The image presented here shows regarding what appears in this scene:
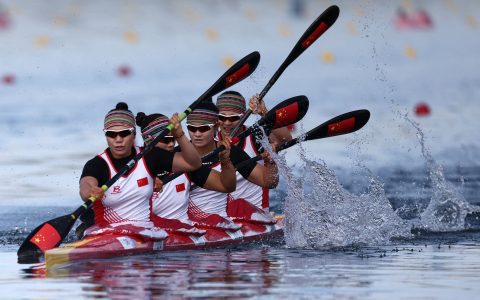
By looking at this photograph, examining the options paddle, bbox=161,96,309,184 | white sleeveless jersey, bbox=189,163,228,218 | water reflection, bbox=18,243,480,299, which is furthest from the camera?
paddle, bbox=161,96,309,184

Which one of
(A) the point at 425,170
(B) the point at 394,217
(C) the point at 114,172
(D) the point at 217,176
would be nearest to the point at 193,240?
(D) the point at 217,176

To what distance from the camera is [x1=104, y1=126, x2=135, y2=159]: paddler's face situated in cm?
1476

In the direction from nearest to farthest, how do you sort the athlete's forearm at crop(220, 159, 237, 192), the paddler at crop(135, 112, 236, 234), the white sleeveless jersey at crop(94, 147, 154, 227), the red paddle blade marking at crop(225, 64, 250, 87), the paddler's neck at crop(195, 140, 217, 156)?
the white sleeveless jersey at crop(94, 147, 154, 227) → the athlete's forearm at crop(220, 159, 237, 192) → the paddler at crop(135, 112, 236, 234) → the paddler's neck at crop(195, 140, 217, 156) → the red paddle blade marking at crop(225, 64, 250, 87)

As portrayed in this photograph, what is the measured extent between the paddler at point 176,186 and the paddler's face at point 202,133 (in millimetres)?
280

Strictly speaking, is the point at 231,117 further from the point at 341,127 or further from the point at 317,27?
the point at 317,27

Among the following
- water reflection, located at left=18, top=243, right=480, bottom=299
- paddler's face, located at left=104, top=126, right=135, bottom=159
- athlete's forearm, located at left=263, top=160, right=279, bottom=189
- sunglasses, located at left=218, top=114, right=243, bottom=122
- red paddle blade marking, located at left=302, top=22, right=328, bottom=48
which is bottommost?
water reflection, located at left=18, top=243, right=480, bottom=299

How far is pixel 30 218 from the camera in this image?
22.5m

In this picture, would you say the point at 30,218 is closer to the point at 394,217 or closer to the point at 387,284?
the point at 394,217

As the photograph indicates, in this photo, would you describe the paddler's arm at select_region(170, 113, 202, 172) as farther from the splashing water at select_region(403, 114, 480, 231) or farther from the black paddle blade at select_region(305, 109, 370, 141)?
the splashing water at select_region(403, 114, 480, 231)

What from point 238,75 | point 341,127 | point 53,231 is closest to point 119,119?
point 53,231

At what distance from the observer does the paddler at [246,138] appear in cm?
1798

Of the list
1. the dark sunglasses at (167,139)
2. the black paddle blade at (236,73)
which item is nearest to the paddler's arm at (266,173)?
the black paddle blade at (236,73)

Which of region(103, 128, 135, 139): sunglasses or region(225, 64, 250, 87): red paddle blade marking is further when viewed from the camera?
region(225, 64, 250, 87): red paddle blade marking

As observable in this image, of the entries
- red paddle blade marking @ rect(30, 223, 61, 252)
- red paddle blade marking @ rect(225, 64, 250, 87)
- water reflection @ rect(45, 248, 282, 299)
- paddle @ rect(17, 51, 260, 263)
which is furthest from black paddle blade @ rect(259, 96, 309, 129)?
red paddle blade marking @ rect(30, 223, 61, 252)
